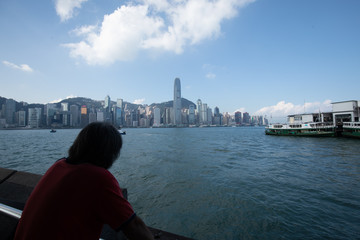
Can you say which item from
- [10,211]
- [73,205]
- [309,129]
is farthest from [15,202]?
[309,129]

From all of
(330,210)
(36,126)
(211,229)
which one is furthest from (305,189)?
(36,126)

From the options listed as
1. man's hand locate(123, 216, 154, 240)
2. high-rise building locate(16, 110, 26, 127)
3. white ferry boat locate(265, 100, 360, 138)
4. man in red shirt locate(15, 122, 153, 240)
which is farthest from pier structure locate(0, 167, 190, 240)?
high-rise building locate(16, 110, 26, 127)

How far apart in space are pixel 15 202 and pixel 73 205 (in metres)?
1.71

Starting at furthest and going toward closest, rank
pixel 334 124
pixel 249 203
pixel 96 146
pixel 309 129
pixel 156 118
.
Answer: pixel 156 118 < pixel 309 129 < pixel 334 124 < pixel 249 203 < pixel 96 146

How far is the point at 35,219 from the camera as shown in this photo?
1077 millimetres

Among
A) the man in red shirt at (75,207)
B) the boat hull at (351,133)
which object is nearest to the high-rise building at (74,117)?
the boat hull at (351,133)

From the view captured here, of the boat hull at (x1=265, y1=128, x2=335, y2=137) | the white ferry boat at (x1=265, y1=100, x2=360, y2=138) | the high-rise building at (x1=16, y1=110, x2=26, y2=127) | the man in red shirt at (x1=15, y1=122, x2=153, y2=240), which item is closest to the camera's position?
the man in red shirt at (x1=15, y1=122, x2=153, y2=240)

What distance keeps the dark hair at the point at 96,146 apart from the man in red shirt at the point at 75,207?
134mm

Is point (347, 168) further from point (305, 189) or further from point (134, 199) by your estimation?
point (134, 199)

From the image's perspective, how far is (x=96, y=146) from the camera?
1.41 meters

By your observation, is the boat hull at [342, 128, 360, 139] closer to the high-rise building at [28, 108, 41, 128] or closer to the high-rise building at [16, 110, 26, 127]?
the high-rise building at [28, 108, 41, 128]

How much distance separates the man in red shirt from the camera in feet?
3.56

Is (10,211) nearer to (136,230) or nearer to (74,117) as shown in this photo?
(136,230)

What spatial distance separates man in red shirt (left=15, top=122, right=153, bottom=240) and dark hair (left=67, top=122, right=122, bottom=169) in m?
0.13
